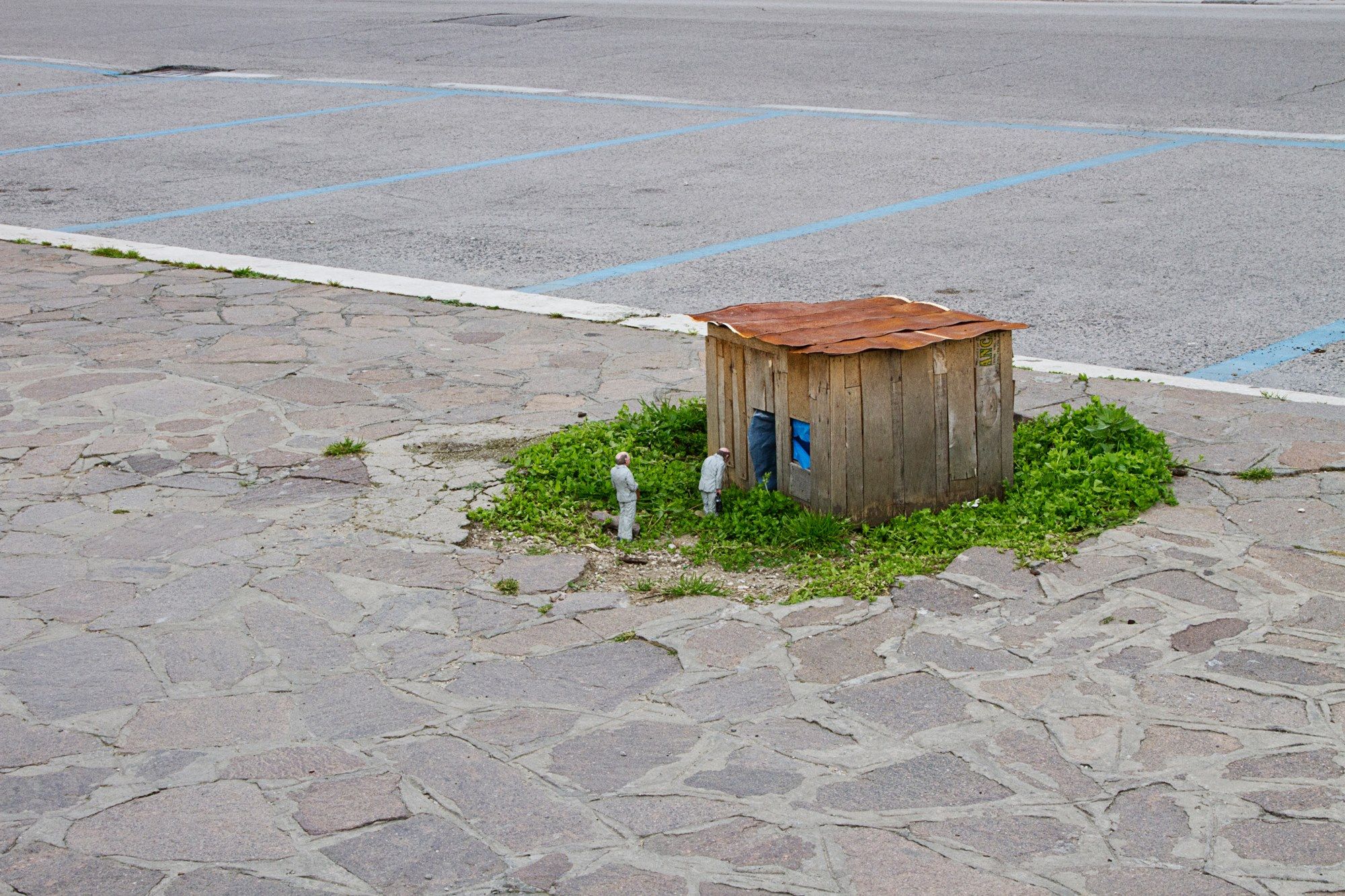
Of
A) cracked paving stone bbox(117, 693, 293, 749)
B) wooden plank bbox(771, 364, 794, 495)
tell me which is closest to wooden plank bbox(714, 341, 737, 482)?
wooden plank bbox(771, 364, 794, 495)

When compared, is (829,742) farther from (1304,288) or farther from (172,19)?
(172,19)

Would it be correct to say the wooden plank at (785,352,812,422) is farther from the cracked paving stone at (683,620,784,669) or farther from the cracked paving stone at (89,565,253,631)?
the cracked paving stone at (89,565,253,631)

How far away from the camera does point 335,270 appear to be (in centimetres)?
891

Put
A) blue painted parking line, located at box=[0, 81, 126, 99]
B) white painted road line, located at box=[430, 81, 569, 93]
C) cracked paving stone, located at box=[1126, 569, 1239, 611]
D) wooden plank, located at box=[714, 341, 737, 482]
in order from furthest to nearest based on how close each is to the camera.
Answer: blue painted parking line, located at box=[0, 81, 126, 99]
white painted road line, located at box=[430, 81, 569, 93]
wooden plank, located at box=[714, 341, 737, 482]
cracked paving stone, located at box=[1126, 569, 1239, 611]

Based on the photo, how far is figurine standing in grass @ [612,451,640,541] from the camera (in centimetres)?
488

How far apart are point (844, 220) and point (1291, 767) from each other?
6.85 metres

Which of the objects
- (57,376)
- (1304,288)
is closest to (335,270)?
(57,376)

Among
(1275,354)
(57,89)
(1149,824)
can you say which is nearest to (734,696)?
(1149,824)

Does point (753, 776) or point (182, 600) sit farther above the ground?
point (182, 600)

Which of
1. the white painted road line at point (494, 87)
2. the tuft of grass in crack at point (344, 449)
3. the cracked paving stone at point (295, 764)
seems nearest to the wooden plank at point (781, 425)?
the tuft of grass in crack at point (344, 449)

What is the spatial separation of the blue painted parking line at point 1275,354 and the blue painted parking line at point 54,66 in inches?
669

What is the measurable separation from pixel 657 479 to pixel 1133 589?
174cm

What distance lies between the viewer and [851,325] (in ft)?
16.4

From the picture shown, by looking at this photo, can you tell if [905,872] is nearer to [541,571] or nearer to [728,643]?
[728,643]
